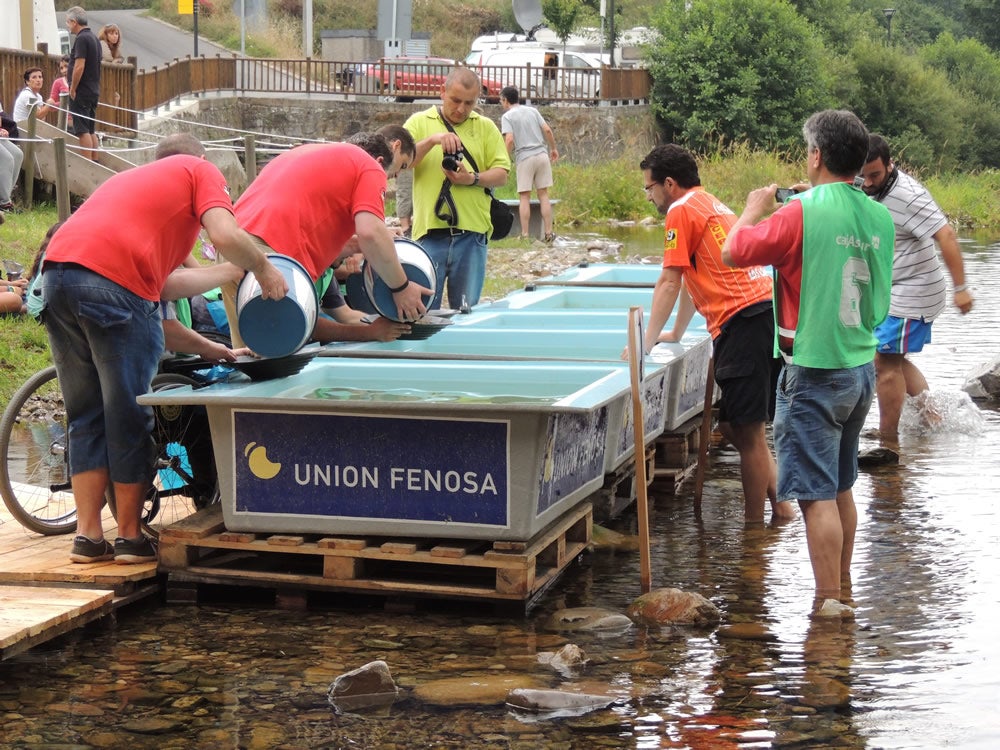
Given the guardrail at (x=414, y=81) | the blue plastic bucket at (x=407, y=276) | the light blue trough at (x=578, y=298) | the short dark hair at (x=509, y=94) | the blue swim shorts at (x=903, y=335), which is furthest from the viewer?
the guardrail at (x=414, y=81)

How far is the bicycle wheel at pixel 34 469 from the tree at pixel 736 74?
1179 inches

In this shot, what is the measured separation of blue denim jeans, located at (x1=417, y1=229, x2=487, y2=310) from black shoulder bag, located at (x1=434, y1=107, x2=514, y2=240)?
0.12 meters

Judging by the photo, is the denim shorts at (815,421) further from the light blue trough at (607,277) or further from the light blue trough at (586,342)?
the light blue trough at (607,277)

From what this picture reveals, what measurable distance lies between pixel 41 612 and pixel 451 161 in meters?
4.35

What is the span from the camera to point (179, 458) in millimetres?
5840

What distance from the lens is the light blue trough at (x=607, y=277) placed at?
32.1 feet

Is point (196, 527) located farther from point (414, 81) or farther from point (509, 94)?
point (414, 81)

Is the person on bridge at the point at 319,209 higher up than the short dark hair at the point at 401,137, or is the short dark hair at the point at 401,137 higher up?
the short dark hair at the point at 401,137

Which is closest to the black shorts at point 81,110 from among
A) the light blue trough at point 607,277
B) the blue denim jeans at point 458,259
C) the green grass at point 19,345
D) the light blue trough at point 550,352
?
the green grass at point 19,345

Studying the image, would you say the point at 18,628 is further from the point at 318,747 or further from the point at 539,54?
the point at 539,54

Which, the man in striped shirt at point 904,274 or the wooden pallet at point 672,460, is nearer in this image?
the wooden pallet at point 672,460

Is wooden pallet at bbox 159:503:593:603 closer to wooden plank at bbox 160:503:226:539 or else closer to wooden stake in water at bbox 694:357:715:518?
wooden plank at bbox 160:503:226:539

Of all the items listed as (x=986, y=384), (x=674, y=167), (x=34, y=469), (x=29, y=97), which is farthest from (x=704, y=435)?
(x=29, y=97)

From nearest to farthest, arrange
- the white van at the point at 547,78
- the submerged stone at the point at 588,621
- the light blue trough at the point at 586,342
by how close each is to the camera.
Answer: the submerged stone at the point at 588,621 → the light blue trough at the point at 586,342 → the white van at the point at 547,78
